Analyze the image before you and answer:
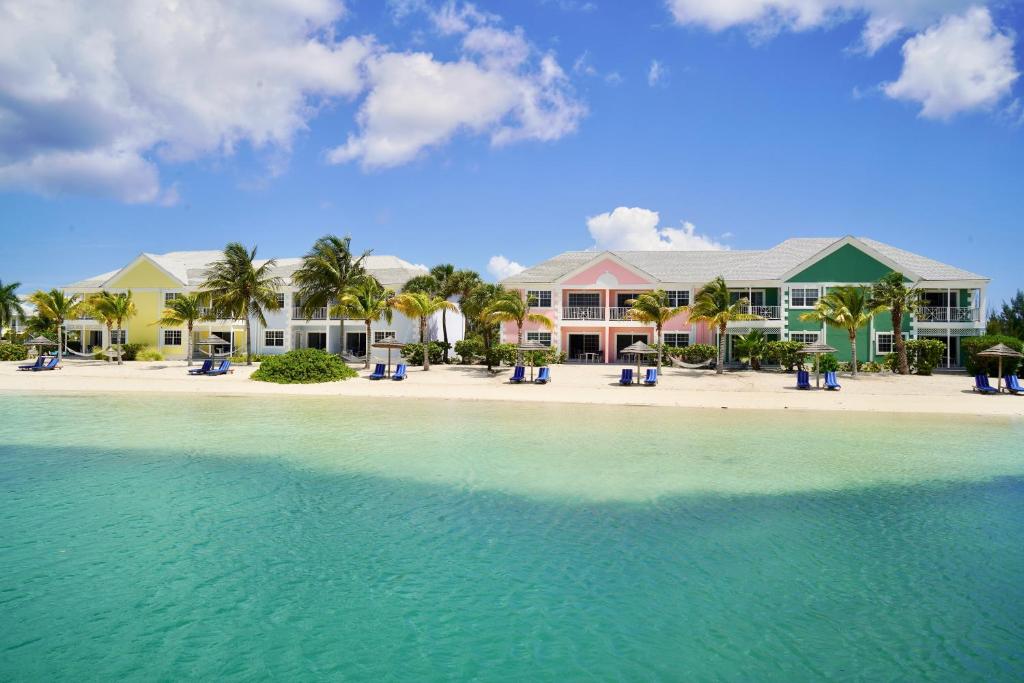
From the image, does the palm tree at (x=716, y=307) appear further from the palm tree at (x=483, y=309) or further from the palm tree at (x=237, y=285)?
the palm tree at (x=237, y=285)

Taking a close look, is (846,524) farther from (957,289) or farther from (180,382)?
(957,289)

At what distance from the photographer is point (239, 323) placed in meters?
46.3

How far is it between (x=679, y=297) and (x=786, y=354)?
8229 millimetres

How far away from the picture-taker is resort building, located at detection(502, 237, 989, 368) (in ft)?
123

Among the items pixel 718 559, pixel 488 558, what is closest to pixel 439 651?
pixel 488 558

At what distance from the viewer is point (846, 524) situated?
9.62 metres

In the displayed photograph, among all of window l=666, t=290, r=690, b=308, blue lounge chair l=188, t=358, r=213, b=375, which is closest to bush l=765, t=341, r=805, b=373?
window l=666, t=290, r=690, b=308

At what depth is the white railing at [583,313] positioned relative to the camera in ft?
134

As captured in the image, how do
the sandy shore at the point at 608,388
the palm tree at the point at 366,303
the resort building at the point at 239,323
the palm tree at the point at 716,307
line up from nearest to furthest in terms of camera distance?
the sandy shore at the point at 608,388 < the palm tree at the point at 716,307 < the palm tree at the point at 366,303 < the resort building at the point at 239,323

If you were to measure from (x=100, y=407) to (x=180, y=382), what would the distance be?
29.6 feet

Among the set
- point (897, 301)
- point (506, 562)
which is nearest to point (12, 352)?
point (506, 562)

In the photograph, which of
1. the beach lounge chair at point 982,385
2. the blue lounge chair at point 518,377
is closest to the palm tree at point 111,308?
the blue lounge chair at point 518,377

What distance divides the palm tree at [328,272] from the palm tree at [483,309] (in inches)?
292

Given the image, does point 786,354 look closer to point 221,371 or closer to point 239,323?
point 221,371
